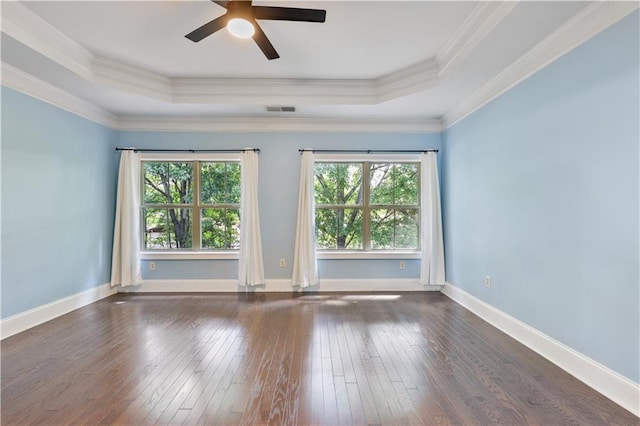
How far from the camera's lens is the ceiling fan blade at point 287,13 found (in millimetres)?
2133

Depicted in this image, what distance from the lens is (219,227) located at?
488 centimetres

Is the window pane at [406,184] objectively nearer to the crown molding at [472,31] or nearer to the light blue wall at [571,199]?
the light blue wall at [571,199]

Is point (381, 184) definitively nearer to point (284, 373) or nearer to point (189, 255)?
point (189, 255)

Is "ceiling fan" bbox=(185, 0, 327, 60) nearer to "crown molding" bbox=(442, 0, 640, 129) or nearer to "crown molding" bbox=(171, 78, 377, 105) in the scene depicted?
"crown molding" bbox=(171, 78, 377, 105)

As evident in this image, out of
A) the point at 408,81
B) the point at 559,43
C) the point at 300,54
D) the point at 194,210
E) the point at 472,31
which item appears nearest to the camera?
the point at 559,43

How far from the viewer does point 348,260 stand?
4.81 meters

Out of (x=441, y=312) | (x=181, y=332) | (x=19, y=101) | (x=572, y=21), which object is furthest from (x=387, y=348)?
(x=19, y=101)

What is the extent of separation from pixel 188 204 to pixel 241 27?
10.4ft

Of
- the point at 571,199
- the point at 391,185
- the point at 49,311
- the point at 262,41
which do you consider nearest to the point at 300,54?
the point at 262,41

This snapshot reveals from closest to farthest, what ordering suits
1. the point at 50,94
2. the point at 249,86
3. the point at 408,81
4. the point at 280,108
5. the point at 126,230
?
the point at 50,94
the point at 408,81
the point at 249,86
the point at 280,108
the point at 126,230

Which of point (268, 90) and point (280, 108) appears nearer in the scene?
point (268, 90)

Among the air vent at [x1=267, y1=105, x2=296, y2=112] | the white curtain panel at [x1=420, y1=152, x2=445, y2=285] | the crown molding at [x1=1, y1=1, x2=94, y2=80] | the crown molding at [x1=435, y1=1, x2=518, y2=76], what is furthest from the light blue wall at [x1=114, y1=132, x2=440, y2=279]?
the crown molding at [x1=435, y1=1, x2=518, y2=76]

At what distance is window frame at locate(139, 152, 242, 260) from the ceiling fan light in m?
2.49

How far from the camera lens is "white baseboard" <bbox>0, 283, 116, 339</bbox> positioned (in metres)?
3.06
